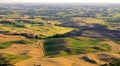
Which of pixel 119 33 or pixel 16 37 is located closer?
pixel 16 37

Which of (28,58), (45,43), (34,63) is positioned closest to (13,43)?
(45,43)

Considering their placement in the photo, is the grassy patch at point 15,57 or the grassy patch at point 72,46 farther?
the grassy patch at point 72,46

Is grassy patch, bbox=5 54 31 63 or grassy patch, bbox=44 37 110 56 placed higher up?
grassy patch, bbox=5 54 31 63

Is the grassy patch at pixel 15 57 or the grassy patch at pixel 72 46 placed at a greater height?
the grassy patch at pixel 15 57

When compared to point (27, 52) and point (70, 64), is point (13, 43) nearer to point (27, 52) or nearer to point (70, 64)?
point (27, 52)

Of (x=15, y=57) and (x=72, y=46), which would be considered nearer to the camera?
(x=15, y=57)

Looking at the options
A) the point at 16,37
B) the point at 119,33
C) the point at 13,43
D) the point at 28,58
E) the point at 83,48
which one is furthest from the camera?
the point at 119,33

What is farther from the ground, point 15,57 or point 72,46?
point 15,57

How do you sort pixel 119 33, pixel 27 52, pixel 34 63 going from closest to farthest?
pixel 34 63
pixel 27 52
pixel 119 33

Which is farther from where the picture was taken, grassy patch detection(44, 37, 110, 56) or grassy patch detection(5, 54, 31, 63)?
grassy patch detection(44, 37, 110, 56)

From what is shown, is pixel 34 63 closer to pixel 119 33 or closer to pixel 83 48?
pixel 83 48
